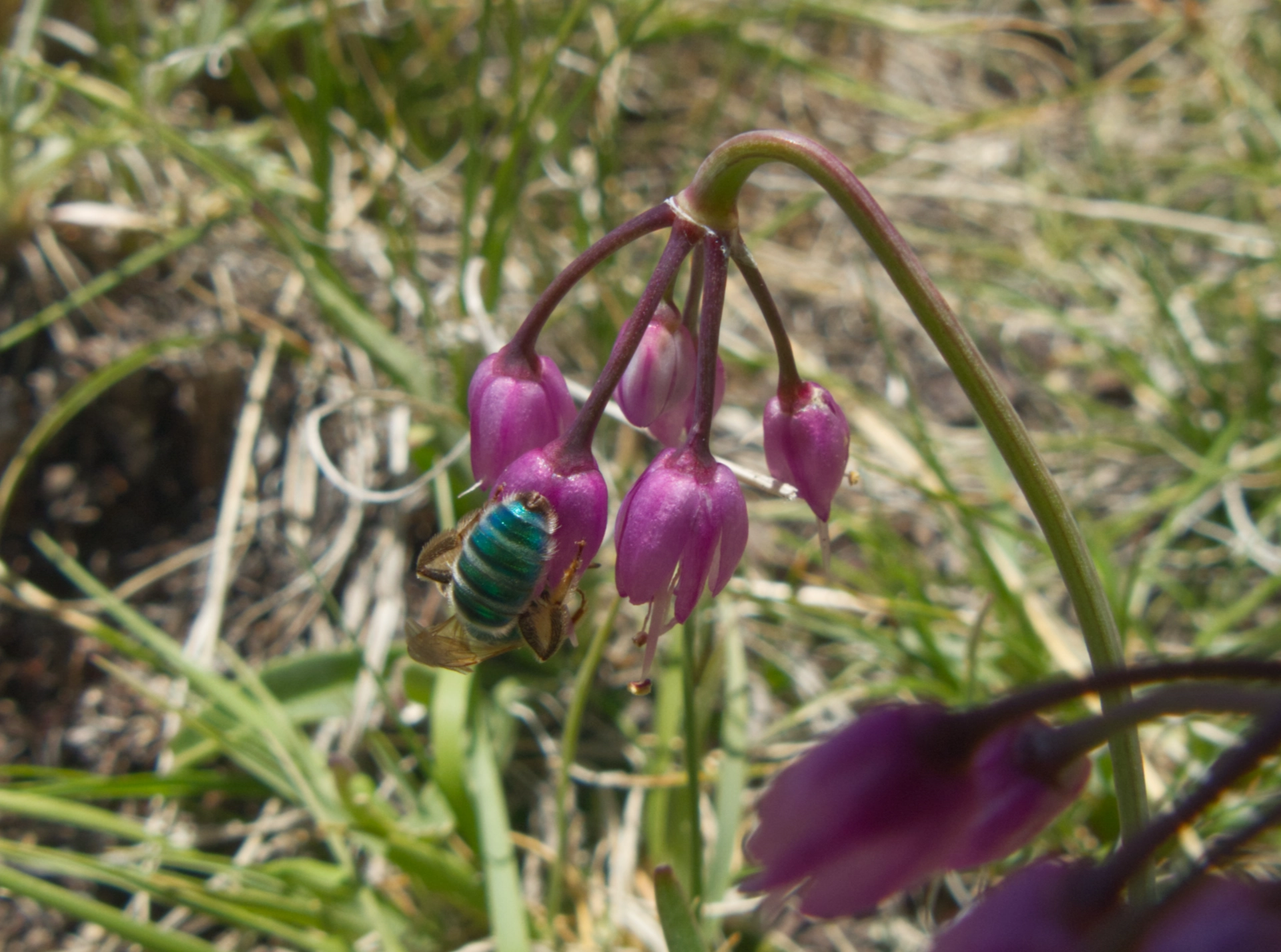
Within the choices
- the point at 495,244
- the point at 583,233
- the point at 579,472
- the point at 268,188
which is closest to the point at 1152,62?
the point at 583,233

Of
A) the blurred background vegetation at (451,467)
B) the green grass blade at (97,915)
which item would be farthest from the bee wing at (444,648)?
the green grass blade at (97,915)

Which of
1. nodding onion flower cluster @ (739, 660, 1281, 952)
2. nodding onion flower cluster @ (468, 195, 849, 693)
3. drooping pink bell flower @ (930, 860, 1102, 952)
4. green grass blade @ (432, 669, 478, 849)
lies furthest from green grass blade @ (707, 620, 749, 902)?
drooping pink bell flower @ (930, 860, 1102, 952)

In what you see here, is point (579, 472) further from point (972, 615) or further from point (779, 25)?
point (779, 25)

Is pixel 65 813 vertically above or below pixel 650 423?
below

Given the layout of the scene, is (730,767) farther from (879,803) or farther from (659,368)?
(879,803)

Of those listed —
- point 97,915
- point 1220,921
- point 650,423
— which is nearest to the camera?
point 1220,921

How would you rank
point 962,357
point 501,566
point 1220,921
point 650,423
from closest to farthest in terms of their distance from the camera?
point 1220,921
point 962,357
point 501,566
point 650,423

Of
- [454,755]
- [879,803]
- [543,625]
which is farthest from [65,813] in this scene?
[879,803]
